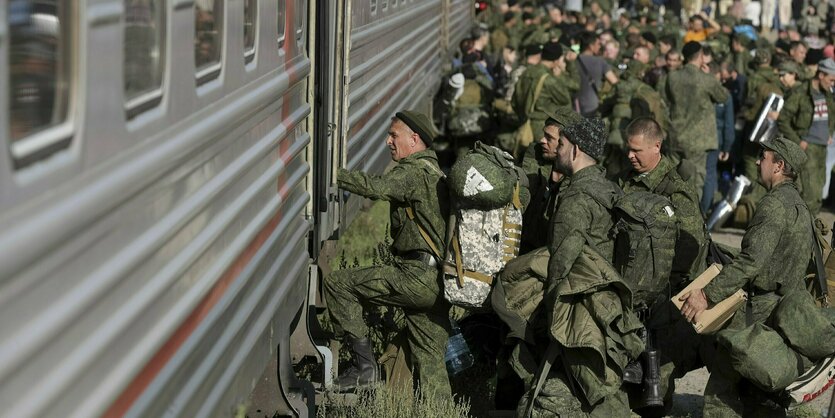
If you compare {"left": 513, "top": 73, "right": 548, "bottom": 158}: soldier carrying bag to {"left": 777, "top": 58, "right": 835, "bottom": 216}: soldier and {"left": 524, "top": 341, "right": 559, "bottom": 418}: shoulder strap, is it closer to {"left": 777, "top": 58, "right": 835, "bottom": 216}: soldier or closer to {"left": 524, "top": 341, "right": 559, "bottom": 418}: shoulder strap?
{"left": 777, "top": 58, "right": 835, "bottom": 216}: soldier

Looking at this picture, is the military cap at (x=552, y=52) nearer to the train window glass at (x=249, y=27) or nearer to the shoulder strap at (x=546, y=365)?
the shoulder strap at (x=546, y=365)

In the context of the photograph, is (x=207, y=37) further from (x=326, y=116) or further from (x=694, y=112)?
(x=694, y=112)

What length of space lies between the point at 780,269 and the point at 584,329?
3.61 ft

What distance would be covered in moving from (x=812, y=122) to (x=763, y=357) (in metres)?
6.68

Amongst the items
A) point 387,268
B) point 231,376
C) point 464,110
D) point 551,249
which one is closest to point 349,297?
point 387,268

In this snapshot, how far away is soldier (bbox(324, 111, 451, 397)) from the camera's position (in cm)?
610

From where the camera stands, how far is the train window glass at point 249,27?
13.7 feet

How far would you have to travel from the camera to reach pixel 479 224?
5.73 metres

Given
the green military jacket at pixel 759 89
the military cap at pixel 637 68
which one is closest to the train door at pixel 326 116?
the green military jacket at pixel 759 89

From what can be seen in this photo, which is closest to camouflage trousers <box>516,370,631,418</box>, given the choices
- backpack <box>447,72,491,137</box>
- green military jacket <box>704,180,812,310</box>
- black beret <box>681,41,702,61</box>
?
green military jacket <box>704,180,812,310</box>

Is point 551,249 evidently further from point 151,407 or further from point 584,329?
point 151,407

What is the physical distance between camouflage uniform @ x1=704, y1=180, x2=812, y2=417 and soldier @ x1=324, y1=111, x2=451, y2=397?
1172 mm

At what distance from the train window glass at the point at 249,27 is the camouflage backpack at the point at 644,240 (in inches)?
78.1

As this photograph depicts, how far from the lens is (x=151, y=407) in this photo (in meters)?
2.86
